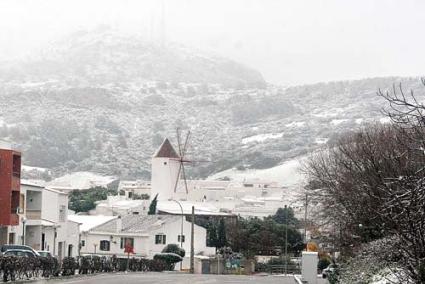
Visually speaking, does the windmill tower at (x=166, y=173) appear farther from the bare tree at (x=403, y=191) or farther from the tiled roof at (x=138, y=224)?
the bare tree at (x=403, y=191)

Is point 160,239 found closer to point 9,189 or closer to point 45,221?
point 45,221

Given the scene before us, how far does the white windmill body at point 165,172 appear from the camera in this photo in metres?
166

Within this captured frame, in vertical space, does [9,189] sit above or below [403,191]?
above

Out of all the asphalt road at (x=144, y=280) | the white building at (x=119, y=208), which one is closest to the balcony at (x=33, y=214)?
the asphalt road at (x=144, y=280)

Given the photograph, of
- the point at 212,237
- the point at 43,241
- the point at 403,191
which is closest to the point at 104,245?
the point at 212,237

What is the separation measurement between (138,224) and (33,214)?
3404 centimetres

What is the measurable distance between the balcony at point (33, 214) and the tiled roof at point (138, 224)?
28168 millimetres

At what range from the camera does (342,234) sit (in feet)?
127

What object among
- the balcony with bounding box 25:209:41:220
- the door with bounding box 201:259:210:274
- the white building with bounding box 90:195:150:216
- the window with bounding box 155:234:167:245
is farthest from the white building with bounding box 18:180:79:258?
the white building with bounding box 90:195:150:216

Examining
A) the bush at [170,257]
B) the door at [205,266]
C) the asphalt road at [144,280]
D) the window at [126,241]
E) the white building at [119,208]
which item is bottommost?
the asphalt road at [144,280]

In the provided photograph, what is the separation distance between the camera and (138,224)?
4154 inches

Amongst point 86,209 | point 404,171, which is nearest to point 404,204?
point 404,171

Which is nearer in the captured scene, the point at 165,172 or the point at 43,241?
the point at 43,241

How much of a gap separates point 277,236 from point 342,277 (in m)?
76.8
